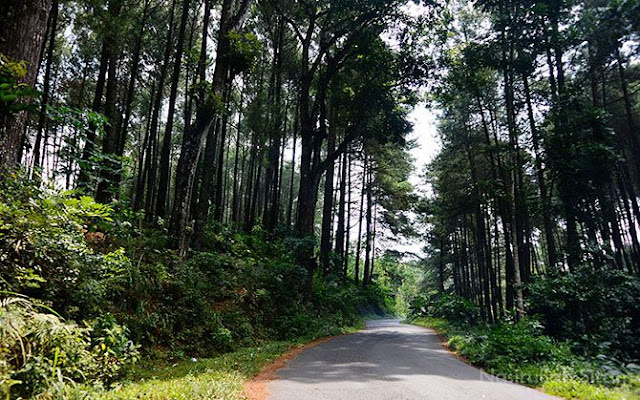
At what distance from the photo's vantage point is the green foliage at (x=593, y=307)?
10398 millimetres

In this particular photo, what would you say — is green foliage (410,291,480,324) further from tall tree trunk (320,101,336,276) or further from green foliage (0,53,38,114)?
green foliage (0,53,38,114)

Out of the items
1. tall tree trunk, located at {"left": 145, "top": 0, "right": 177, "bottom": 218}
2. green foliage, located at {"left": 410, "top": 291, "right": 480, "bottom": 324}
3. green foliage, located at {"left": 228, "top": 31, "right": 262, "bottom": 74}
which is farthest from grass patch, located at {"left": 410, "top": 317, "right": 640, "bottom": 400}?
tall tree trunk, located at {"left": 145, "top": 0, "right": 177, "bottom": 218}

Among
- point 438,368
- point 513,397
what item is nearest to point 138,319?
point 438,368

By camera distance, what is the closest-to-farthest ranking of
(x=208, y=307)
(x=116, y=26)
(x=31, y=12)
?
(x=31, y=12), (x=208, y=307), (x=116, y=26)

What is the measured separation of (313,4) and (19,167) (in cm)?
1414

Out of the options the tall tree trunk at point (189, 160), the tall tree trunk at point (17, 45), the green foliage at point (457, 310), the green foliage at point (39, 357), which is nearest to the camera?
the green foliage at point (39, 357)

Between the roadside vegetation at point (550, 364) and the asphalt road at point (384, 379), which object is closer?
the asphalt road at point (384, 379)

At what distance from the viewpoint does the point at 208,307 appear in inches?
366

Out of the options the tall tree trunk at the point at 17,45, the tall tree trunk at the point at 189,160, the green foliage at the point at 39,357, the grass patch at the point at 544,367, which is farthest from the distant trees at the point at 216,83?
the grass patch at the point at 544,367

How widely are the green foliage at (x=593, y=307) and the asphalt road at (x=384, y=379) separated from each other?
5014 millimetres

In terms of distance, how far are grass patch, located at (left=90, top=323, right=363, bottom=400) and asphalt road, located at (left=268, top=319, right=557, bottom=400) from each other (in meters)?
0.63

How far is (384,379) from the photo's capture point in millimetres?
6168

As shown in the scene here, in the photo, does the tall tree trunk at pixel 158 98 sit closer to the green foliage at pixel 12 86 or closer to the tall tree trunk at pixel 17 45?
the tall tree trunk at pixel 17 45

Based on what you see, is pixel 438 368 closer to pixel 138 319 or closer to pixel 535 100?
pixel 138 319
